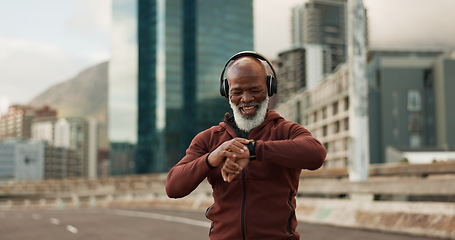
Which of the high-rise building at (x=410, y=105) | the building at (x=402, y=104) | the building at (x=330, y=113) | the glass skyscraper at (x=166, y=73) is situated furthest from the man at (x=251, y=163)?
the glass skyscraper at (x=166, y=73)

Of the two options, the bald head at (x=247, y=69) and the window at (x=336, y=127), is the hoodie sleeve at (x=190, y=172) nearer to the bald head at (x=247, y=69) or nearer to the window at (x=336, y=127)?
the bald head at (x=247, y=69)

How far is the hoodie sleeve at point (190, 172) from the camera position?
270 centimetres

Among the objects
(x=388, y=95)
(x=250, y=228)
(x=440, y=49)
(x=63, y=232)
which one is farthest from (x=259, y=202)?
(x=440, y=49)

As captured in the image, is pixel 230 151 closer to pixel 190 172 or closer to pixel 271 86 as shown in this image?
pixel 190 172

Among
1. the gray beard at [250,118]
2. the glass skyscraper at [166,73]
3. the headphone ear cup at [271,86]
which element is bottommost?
the gray beard at [250,118]

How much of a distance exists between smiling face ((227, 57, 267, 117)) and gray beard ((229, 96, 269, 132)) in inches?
0.5

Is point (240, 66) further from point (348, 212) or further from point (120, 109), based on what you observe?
point (120, 109)

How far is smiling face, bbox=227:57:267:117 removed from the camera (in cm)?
281

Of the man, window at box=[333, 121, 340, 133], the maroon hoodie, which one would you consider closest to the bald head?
the man

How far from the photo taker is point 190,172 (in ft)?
8.95

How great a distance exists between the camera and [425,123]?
348ft

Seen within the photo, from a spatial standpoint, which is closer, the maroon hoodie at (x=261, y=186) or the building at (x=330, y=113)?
the maroon hoodie at (x=261, y=186)

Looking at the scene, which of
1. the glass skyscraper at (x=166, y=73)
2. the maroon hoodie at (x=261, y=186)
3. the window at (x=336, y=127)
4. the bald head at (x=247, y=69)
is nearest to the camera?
the maroon hoodie at (x=261, y=186)

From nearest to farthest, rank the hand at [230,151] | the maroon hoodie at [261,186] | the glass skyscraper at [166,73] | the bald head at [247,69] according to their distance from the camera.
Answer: the hand at [230,151]
the maroon hoodie at [261,186]
the bald head at [247,69]
the glass skyscraper at [166,73]
